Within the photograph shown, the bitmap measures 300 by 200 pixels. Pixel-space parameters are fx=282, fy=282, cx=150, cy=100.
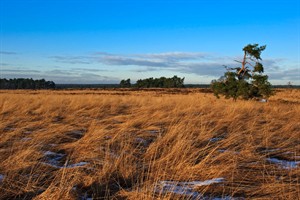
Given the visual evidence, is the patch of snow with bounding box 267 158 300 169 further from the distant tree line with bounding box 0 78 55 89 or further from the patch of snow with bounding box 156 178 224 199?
the distant tree line with bounding box 0 78 55 89

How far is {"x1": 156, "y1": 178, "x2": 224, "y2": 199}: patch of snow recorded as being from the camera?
8.36 ft

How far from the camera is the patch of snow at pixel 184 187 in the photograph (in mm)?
2548

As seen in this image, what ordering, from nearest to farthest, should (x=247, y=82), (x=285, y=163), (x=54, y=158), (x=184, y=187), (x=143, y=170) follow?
(x=184, y=187) < (x=143, y=170) < (x=285, y=163) < (x=54, y=158) < (x=247, y=82)

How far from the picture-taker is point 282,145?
184 inches

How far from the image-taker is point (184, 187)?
2682mm

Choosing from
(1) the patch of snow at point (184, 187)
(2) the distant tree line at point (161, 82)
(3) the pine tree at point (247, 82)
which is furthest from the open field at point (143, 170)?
(2) the distant tree line at point (161, 82)

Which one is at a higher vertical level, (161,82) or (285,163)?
(161,82)

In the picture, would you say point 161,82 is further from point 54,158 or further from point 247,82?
point 54,158

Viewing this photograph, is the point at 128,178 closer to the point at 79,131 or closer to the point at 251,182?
the point at 251,182

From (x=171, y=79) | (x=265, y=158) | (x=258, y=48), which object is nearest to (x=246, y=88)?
(x=258, y=48)

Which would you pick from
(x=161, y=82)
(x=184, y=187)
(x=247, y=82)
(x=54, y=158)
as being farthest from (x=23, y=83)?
(x=184, y=187)

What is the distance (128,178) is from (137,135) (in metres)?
2.17

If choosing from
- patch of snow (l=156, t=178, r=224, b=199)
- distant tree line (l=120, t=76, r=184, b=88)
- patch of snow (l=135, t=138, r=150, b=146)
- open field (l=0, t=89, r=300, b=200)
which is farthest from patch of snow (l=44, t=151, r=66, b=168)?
distant tree line (l=120, t=76, r=184, b=88)

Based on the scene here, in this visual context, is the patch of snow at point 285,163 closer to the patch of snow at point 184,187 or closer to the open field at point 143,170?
the open field at point 143,170
